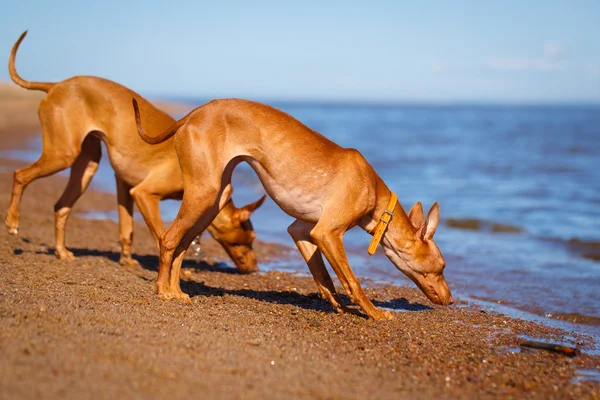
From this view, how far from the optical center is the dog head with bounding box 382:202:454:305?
7.04 metres

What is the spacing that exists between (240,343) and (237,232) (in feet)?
12.4

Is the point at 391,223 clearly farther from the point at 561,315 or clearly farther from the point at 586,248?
the point at 586,248

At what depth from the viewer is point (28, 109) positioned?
146 feet

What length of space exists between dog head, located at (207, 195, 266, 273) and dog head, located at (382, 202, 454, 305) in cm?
232

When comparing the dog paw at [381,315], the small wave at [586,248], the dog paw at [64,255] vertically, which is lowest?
the dog paw at [64,255]

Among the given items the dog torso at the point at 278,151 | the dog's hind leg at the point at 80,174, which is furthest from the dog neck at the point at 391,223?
the dog's hind leg at the point at 80,174

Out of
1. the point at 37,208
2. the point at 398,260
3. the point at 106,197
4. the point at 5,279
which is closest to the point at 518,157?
the point at 106,197

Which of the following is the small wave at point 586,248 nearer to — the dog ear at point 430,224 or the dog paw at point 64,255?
the dog ear at point 430,224

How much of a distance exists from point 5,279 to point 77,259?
189 cm

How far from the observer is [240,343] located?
5.31 meters

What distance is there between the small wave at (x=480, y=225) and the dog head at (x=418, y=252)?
659cm

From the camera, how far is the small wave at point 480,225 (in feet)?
43.9

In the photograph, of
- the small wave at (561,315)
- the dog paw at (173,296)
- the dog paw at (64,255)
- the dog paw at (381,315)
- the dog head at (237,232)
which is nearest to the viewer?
the dog paw at (381,315)

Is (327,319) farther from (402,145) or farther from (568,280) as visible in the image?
(402,145)
